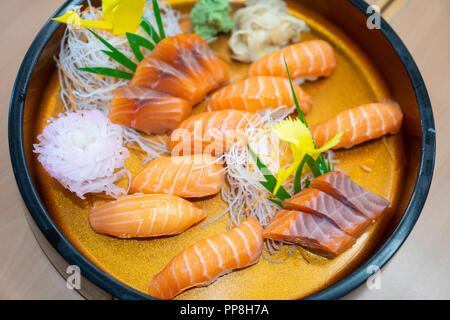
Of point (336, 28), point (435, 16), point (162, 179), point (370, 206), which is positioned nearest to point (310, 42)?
point (336, 28)

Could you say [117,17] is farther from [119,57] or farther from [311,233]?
[311,233]

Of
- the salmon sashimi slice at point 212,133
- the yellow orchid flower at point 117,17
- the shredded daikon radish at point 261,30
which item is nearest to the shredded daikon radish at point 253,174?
the salmon sashimi slice at point 212,133

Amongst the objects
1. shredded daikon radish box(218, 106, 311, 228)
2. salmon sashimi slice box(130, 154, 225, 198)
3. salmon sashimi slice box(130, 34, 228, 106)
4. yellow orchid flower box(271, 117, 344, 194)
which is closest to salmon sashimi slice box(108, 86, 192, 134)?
salmon sashimi slice box(130, 34, 228, 106)

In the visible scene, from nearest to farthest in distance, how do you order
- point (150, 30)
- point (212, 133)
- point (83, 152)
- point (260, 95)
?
point (83, 152), point (212, 133), point (260, 95), point (150, 30)

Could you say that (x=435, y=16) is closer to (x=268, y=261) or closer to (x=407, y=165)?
(x=407, y=165)

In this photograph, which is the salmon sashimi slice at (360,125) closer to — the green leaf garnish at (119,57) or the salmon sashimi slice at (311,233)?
the salmon sashimi slice at (311,233)

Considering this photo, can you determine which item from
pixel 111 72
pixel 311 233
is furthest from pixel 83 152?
pixel 311 233
